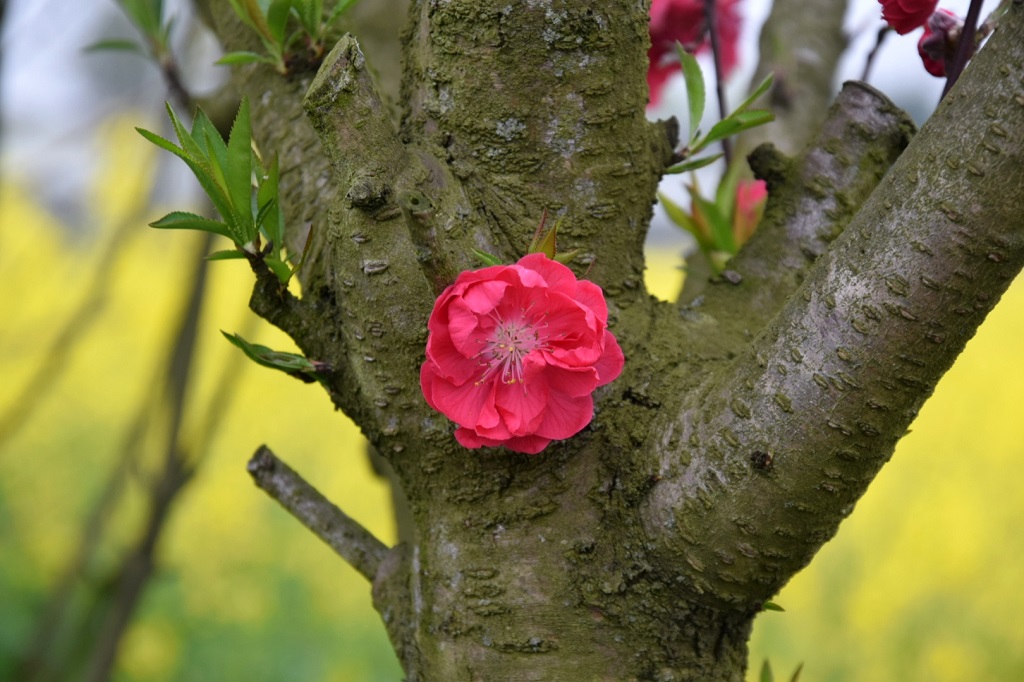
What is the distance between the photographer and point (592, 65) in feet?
1.99

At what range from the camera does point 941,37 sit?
0.62m

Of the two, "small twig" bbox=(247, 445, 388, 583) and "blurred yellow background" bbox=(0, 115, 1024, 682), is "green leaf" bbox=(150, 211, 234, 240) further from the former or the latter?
"blurred yellow background" bbox=(0, 115, 1024, 682)

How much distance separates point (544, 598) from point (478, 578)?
45 mm

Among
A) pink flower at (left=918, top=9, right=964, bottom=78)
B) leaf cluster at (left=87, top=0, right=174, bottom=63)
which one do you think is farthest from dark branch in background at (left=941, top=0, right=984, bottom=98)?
leaf cluster at (left=87, top=0, right=174, bottom=63)

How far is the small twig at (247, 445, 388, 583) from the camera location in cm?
69

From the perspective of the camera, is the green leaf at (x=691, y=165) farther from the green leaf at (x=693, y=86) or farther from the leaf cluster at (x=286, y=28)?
the leaf cluster at (x=286, y=28)

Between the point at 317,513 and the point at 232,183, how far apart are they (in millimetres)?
271

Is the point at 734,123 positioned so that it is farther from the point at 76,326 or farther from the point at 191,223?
the point at 76,326

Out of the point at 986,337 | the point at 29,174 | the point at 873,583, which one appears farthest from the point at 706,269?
the point at 986,337

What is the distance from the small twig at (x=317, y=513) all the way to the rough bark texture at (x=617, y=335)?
3cm

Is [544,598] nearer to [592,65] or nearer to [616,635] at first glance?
[616,635]

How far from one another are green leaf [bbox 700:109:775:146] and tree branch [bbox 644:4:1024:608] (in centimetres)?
18

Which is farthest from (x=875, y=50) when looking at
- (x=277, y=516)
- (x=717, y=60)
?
(x=277, y=516)

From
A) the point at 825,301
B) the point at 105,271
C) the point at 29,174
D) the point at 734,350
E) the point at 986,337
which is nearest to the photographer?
the point at 825,301
